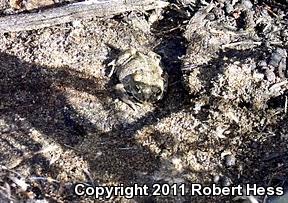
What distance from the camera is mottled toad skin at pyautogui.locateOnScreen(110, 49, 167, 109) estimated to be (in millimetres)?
3557

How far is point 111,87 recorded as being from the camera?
3.68 m

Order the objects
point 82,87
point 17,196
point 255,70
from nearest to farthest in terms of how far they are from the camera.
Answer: point 17,196, point 255,70, point 82,87

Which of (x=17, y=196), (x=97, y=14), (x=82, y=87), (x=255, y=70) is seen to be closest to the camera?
(x=17, y=196)

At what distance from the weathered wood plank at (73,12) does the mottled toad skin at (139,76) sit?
367 mm

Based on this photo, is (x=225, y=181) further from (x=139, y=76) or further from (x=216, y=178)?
(x=139, y=76)

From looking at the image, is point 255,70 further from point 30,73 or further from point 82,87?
point 30,73

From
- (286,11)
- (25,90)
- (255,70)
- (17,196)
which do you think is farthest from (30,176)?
(286,11)

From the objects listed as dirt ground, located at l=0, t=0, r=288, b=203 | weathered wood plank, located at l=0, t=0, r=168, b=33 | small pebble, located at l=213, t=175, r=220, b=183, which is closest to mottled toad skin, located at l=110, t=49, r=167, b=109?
dirt ground, located at l=0, t=0, r=288, b=203

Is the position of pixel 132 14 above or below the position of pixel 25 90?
above

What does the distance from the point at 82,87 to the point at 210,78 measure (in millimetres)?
831

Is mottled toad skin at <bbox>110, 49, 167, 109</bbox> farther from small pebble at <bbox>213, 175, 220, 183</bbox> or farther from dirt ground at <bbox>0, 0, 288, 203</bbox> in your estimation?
small pebble at <bbox>213, 175, 220, 183</bbox>

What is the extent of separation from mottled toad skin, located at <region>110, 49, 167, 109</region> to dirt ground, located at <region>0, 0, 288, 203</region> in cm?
6

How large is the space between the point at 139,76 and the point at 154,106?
0.72 feet

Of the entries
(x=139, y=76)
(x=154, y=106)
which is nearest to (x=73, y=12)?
(x=139, y=76)
